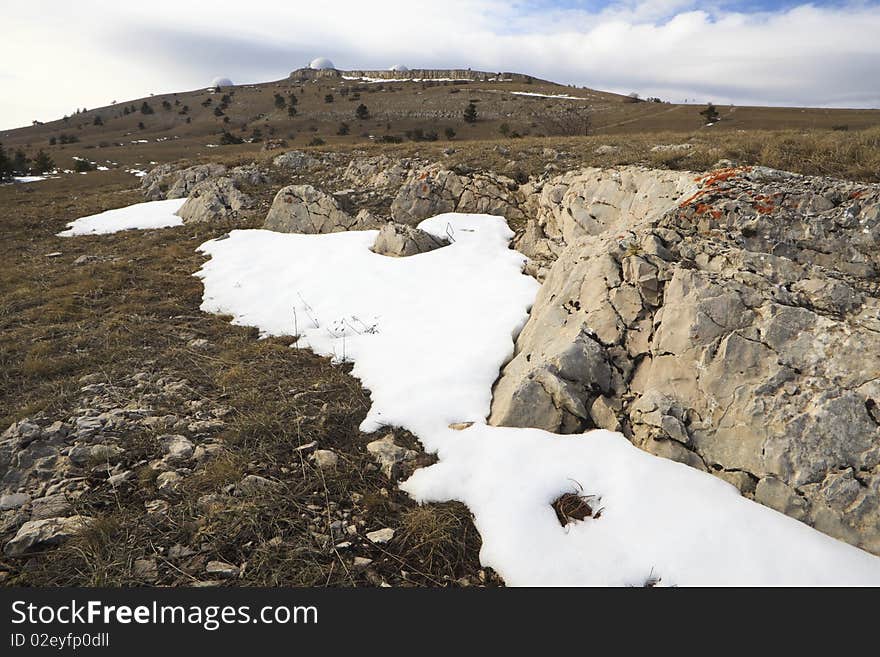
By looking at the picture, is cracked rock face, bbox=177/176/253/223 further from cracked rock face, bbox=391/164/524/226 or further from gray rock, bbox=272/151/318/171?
cracked rock face, bbox=391/164/524/226

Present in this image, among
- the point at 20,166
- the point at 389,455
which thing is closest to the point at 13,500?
the point at 389,455

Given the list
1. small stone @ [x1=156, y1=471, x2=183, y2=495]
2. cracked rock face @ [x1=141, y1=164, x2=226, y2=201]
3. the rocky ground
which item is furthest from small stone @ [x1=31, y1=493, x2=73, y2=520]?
cracked rock face @ [x1=141, y1=164, x2=226, y2=201]

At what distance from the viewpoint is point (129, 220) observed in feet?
58.4

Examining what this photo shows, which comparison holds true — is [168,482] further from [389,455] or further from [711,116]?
[711,116]

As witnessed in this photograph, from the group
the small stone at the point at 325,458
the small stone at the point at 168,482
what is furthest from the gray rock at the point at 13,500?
the small stone at the point at 325,458

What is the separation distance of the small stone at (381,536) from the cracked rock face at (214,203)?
16496mm

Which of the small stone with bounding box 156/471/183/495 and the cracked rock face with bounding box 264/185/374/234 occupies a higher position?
the cracked rock face with bounding box 264/185/374/234

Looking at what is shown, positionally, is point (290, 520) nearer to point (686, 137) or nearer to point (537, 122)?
point (686, 137)

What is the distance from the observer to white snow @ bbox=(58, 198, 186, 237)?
16797 millimetres

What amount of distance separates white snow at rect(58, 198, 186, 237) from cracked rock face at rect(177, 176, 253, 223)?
65 centimetres

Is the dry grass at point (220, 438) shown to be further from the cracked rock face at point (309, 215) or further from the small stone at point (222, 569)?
the cracked rock face at point (309, 215)

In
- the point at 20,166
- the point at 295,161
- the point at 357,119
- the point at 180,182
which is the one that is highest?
the point at 357,119

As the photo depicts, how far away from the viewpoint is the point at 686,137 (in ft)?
47.8

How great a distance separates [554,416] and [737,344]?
1.97 metres
